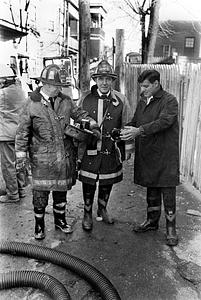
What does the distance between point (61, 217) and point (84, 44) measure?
5276 millimetres

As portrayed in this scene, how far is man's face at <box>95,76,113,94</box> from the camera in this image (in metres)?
3.68

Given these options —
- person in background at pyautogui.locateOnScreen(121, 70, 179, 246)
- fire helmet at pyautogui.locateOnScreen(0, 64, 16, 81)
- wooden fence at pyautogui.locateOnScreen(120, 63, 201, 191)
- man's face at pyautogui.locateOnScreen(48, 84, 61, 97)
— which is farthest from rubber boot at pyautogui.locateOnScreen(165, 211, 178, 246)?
fire helmet at pyautogui.locateOnScreen(0, 64, 16, 81)

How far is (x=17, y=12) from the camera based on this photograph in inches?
458

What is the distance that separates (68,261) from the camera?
3.09 meters

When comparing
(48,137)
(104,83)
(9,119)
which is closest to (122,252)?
(48,137)

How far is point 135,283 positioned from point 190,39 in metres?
40.3

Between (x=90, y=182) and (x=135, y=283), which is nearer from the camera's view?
(x=135, y=283)

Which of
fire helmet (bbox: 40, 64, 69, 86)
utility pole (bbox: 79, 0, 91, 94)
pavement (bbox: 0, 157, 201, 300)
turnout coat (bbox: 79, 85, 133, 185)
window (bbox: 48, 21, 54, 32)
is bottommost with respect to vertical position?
pavement (bbox: 0, 157, 201, 300)

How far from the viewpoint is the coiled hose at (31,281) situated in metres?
2.76

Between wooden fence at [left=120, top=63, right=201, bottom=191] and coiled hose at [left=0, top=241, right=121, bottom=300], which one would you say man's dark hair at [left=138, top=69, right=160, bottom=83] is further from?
coiled hose at [left=0, top=241, right=121, bottom=300]

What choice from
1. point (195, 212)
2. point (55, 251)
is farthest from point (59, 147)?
point (195, 212)

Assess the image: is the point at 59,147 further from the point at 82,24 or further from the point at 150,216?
the point at 82,24

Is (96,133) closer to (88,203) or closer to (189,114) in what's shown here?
(88,203)

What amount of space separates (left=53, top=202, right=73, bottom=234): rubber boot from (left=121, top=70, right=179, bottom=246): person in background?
96 cm
